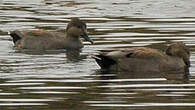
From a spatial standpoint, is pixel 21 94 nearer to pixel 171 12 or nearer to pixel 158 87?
pixel 158 87

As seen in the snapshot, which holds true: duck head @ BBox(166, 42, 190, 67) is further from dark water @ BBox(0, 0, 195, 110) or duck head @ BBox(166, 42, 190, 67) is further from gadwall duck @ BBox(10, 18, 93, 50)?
gadwall duck @ BBox(10, 18, 93, 50)

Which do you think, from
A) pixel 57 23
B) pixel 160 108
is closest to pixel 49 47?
pixel 57 23

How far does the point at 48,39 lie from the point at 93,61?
9.55 feet

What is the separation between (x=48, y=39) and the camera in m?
21.2

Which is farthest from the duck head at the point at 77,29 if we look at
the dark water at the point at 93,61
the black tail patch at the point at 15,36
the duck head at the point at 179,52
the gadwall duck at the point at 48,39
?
the duck head at the point at 179,52

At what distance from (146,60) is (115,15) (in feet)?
27.1

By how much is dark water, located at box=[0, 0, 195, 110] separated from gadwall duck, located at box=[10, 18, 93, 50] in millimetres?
238

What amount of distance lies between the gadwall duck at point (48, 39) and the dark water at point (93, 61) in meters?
0.24

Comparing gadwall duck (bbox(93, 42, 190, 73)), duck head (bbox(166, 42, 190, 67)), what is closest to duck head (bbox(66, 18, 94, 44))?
duck head (bbox(166, 42, 190, 67))

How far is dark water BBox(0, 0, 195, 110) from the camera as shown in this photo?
13672 mm

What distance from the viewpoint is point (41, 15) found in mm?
25406

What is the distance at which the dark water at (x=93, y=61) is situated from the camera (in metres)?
13.7

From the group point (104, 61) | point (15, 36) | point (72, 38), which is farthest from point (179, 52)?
point (15, 36)

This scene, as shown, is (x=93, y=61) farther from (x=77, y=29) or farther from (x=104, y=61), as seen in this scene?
(x=77, y=29)
